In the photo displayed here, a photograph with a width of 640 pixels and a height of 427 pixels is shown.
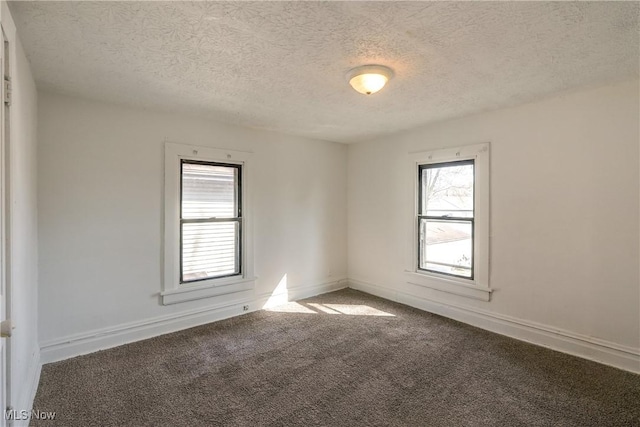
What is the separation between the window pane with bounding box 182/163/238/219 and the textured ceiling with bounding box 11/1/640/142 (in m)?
0.77

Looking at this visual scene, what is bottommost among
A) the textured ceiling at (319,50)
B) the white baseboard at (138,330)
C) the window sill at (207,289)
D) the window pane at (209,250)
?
the white baseboard at (138,330)

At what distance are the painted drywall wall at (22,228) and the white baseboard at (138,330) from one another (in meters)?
0.17

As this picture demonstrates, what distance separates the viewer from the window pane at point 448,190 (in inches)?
142

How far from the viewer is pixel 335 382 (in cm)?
241

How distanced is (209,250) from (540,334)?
349 cm

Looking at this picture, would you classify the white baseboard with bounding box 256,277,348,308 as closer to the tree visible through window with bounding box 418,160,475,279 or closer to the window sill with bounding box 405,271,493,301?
the window sill with bounding box 405,271,493,301

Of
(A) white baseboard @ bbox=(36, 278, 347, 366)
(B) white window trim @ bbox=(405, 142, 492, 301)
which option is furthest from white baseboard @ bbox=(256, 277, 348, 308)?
(B) white window trim @ bbox=(405, 142, 492, 301)

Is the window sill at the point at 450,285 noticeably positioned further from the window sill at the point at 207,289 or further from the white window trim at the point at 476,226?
the window sill at the point at 207,289

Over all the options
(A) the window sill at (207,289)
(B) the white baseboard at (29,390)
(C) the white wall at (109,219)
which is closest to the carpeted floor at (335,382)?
(B) the white baseboard at (29,390)

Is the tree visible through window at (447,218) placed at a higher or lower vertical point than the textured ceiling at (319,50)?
lower

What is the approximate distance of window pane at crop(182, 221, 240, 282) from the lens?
3508 mm

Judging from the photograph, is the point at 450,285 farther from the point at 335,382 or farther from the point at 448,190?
the point at 335,382

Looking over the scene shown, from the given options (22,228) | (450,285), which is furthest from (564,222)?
(22,228)

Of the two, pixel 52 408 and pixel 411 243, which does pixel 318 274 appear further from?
pixel 52 408
